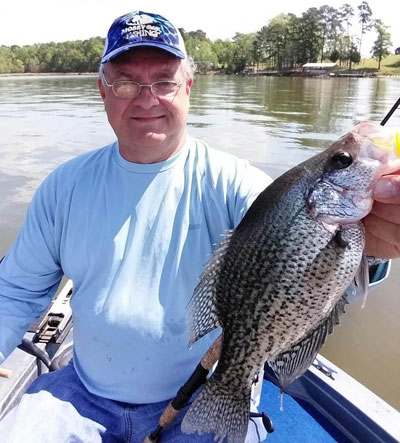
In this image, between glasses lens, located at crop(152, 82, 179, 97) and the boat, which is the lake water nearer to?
the boat

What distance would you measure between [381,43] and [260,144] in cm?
9690

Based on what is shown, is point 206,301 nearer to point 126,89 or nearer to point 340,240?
point 340,240

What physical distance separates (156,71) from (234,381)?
1.59 meters

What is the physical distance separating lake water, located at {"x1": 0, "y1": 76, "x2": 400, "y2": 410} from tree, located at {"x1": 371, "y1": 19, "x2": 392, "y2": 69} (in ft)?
256

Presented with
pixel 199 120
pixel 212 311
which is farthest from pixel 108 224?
pixel 199 120

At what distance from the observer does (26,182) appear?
11.6 metres

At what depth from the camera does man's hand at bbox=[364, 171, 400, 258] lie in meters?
1.56

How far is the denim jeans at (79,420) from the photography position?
7.48ft

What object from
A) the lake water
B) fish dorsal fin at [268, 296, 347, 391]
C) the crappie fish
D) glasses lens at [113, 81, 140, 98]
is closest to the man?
glasses lens at [113, 81, 140, 98]

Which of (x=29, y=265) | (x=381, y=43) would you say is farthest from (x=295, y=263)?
(x=381, y=43)

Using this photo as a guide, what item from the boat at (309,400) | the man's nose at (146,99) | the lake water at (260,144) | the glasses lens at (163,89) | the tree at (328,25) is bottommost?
the lake water at (260,144)

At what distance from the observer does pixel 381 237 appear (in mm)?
1702

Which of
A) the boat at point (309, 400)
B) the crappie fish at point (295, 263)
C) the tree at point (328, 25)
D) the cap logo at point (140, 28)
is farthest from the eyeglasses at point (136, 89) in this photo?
the tree at point (328, 25)

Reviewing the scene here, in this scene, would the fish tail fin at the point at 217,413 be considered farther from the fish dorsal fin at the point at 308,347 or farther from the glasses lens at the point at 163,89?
the glasses lens at the point at 163,89
